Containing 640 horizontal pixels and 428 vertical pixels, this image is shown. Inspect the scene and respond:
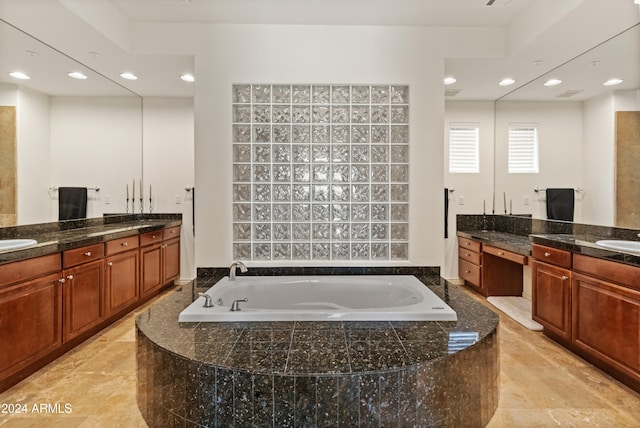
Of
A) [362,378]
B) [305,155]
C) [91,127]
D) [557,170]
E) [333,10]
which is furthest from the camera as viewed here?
[91,127]

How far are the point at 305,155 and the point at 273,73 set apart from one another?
73 cm

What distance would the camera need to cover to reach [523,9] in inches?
107

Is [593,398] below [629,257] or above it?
below

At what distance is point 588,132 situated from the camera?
3.14 metres

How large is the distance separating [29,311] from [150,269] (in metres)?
1.64

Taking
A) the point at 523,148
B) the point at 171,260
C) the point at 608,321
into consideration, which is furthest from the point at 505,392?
the point at 171,260

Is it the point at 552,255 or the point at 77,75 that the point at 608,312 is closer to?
the point at 552,255

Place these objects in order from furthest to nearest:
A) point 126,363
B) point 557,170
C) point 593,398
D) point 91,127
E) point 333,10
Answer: point 91,127, point 557,170, point 333,10, point 126,363, point 593,398

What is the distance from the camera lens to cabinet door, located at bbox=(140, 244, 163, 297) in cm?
367

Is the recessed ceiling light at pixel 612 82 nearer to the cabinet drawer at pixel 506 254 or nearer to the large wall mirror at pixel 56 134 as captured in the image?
the cabinet drawer at pixel 506 254

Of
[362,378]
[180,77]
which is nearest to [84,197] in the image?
[180,77]

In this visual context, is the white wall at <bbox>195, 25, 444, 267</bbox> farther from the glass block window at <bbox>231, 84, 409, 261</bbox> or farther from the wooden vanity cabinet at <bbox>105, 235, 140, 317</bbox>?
the wooden vanity cabinet at <bbox>105, 235, 140, 317</bbox>

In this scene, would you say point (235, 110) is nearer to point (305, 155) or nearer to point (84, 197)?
point (305, 155)

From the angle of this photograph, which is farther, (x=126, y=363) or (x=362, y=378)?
(x=126, y=363)
